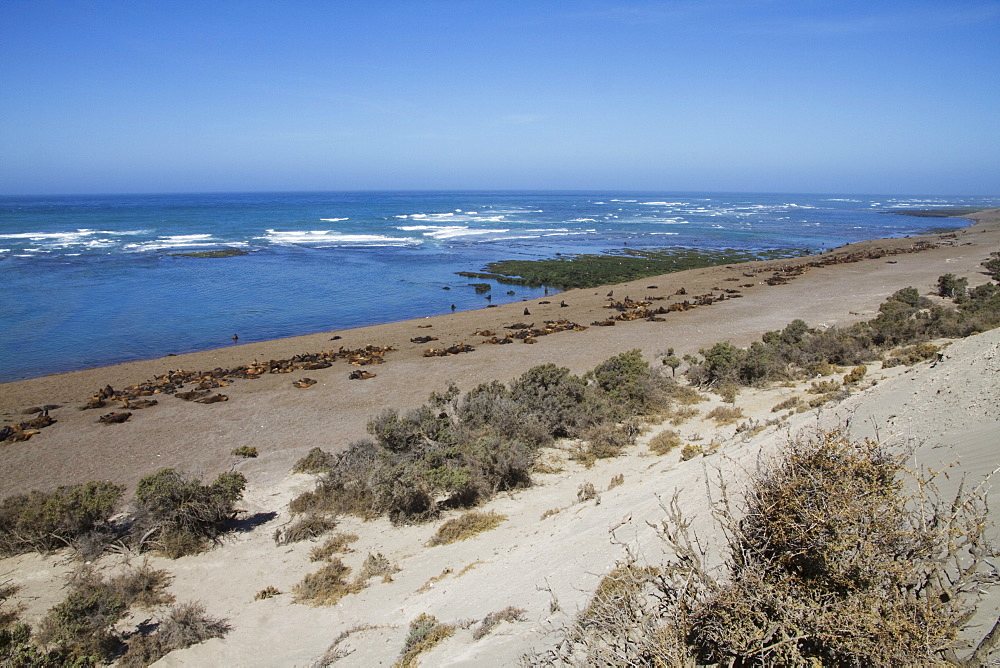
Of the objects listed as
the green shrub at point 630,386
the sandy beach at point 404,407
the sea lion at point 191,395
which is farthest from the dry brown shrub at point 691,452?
the sea lion at point 191,395

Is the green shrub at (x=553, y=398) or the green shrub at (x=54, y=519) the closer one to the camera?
the green shrub at (x=54, y=519)

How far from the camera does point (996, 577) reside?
8.41 ft

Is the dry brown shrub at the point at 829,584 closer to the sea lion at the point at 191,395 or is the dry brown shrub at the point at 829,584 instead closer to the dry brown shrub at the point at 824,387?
the dry brown shrub at the point at 824,387

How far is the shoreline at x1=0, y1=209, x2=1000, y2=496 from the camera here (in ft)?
34.1

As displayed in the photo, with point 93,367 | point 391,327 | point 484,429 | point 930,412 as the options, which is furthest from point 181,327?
point 930,412

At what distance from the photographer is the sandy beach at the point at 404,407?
5.18m

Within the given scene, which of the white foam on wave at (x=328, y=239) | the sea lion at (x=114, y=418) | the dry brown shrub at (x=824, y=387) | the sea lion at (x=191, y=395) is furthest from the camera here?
the white foam on wave at (x=328, y=239)

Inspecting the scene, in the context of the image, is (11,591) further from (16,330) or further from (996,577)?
(16,330)

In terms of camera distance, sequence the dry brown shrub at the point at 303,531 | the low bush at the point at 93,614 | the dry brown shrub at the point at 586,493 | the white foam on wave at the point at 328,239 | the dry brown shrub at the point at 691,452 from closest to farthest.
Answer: the low bush at the point at 93,614, the dry brown shrub at the point at 303,531, the dry brown shrub at the point at 586,493, the dry brown shrub at the point at 691,452, the white foam on wave at the point at 328,239

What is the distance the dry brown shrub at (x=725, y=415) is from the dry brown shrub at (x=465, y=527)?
4.79 metres

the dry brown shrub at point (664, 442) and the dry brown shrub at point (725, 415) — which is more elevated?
the dry brown shrub at point (725, 415)

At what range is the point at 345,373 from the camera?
1571 cm

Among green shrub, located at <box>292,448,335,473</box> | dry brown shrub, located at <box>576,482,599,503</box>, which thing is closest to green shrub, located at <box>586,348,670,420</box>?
dry brown shrub, located at <box>576,482,599,503</box>

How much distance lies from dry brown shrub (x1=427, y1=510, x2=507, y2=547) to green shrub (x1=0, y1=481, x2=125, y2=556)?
14.2 ft
